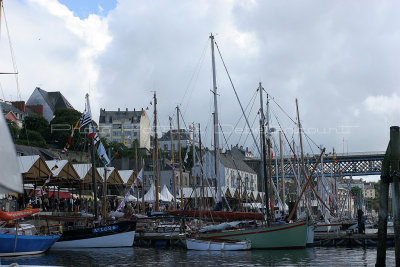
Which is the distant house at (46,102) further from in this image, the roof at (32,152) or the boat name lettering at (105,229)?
the boat name lettering at (105,229)

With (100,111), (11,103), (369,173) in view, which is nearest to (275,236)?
(369,173)

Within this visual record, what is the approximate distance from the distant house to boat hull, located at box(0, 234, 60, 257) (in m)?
119

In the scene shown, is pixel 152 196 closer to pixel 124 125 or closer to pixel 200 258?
pixel 200 258

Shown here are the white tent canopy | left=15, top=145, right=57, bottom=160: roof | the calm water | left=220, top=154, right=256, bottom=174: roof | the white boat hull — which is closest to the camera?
the calm water

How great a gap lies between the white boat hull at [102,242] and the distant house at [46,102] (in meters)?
115

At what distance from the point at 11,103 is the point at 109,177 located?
93277 mm

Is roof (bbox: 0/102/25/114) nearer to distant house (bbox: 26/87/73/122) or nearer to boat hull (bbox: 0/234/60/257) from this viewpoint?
distant house (bbox: 26/87/73/122)

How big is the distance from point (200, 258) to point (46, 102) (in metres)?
131

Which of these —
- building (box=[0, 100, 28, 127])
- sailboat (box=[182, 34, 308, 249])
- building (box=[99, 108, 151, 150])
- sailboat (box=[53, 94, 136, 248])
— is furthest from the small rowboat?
building (box=[99, 108, 151, 150])

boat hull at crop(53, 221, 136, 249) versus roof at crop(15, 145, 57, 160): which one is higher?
roof at crop(15, 145, 57, 160)

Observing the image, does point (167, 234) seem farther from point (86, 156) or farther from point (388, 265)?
point (86, 156)

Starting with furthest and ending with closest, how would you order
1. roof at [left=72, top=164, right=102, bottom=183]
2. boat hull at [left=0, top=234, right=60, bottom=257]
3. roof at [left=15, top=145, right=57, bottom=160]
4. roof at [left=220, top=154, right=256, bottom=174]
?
roof at [left=220, top=154, right=256, bottom=174], roof at [left=15, top=145, right=57, bottom=160], roof at [left=72, top=164, right=102, bottom=183], boat hull at [left=0, top=234, right=60, bottom=257]

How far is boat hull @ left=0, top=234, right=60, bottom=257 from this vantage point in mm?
32562

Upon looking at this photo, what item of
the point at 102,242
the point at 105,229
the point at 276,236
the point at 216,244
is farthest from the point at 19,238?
the point at 276,236
